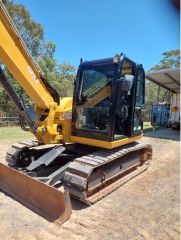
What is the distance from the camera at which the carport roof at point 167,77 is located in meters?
14.1

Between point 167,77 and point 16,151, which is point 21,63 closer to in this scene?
point 16,151

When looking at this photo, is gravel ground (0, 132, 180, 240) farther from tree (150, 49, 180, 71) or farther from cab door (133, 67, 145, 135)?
tree (150, 49, 180, 71)

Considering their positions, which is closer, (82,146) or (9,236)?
(9,236)

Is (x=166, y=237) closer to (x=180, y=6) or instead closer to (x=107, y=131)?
(x=107, y=131)

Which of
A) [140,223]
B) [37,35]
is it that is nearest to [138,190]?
[140,223]

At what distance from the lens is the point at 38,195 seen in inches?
135

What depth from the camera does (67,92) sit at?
24.3 metres

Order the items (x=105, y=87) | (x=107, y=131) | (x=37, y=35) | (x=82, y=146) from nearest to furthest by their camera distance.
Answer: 1. (x=107, y=131)
2. (x=105, y=87)
3. (x=82, y=146)
4. (x=37, y=35)

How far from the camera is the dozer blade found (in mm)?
3135

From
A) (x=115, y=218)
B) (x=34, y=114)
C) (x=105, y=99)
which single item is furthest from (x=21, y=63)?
(x=115, y=218)

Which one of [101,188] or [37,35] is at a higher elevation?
[37,35]

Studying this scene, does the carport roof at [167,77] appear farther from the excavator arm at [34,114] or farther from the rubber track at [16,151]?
the rubber track at [16,151]

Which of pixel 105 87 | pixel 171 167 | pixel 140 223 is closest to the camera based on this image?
pixel 140 223

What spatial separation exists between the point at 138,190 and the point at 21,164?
7.85 ft
